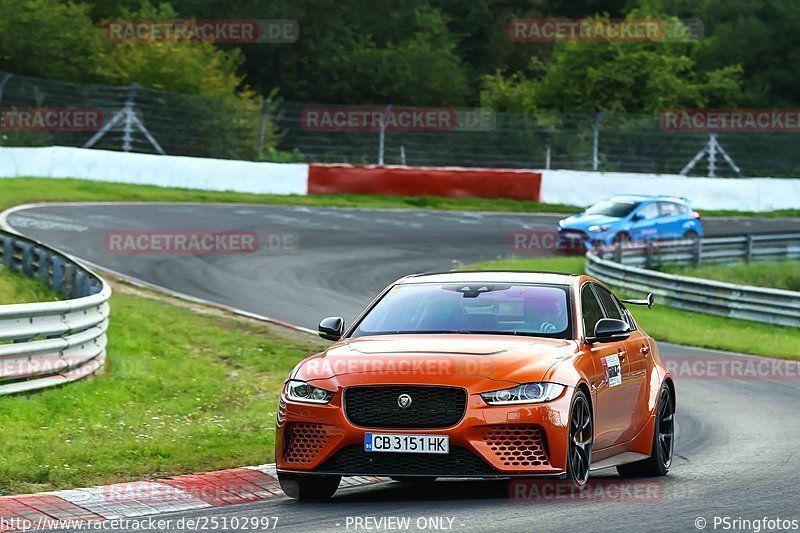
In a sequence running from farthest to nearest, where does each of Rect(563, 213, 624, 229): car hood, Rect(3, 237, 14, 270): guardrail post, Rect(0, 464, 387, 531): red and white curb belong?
Rect(563, 213, 624, 229): car hood, Rect(3, 237, 14, 270): guardrail post, Rect(0, 464, 387, 531): red and white curb

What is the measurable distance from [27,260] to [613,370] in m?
11.6

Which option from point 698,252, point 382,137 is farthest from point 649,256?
point 382,137

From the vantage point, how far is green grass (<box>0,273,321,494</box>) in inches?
390

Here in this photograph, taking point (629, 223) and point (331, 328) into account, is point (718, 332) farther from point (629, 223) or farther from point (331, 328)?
point (331, 328)

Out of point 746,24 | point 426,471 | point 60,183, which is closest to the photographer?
point 426,471

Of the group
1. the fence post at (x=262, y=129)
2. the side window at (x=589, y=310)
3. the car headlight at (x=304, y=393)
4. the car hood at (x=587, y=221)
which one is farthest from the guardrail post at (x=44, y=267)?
the fence post at (x=262, y=129)

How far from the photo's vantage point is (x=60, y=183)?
3706cm

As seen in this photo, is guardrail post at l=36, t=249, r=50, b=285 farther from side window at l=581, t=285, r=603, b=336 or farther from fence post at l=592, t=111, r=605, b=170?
fence post at l=592, t=111, r=605, b=170

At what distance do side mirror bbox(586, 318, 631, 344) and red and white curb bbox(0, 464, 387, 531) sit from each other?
6.34ft

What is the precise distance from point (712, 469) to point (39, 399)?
18.3 ft

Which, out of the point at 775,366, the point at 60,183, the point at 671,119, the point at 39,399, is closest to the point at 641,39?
the point at 671,119

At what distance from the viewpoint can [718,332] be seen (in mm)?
24641

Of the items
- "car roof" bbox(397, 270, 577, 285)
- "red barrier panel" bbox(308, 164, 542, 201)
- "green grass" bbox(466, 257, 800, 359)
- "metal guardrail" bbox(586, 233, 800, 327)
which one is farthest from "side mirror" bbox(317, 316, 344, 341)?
"red barrier panel" bbox(308, 164, 542, 201)

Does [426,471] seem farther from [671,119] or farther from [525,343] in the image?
[671,119]
